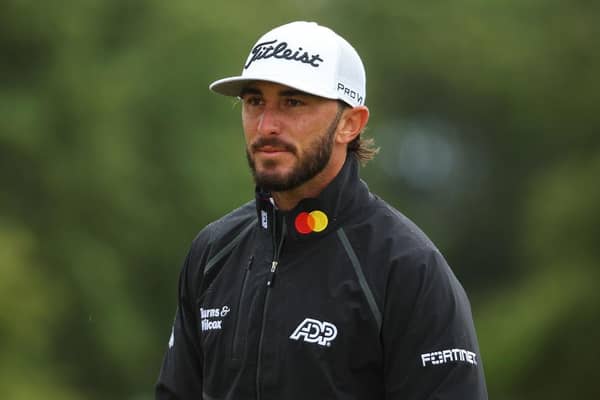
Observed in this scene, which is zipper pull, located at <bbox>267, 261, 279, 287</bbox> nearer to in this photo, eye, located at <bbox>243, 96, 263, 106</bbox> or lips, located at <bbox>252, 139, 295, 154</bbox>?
lips, located at <bbox>252, 139, 295, 154</bbox>

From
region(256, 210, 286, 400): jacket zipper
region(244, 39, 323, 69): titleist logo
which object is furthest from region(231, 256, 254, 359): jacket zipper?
region(244, 39, 323, 69): titleist logo

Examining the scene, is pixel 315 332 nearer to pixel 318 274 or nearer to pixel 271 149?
pixel 318 274

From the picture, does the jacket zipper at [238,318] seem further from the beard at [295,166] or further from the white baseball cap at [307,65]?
the white baseball cap at [307,65]

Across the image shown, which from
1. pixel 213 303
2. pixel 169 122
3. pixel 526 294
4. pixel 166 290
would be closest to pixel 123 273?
pixel 166 290

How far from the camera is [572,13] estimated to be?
29.0 m

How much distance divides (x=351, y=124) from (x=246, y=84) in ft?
1.37

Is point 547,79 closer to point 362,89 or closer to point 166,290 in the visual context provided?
point 166,290

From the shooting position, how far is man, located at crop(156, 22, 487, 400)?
546 centimetres

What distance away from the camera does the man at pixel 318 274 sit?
5.46m

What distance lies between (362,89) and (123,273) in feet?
59.7

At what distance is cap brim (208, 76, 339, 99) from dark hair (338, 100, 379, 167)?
15cm

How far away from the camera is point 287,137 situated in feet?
18.6

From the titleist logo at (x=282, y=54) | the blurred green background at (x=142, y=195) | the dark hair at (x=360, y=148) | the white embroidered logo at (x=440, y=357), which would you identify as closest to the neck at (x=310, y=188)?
the dark hair at (x=360, y=148)

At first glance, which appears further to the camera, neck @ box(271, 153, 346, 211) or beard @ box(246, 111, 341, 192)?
neck @ box(271, 153, 346, 211)
